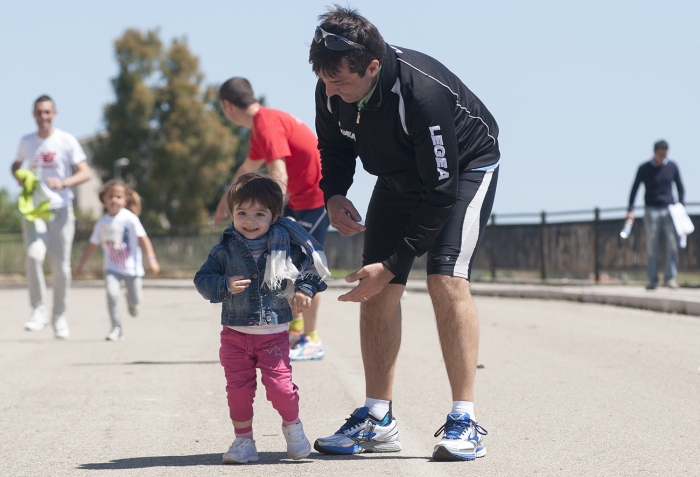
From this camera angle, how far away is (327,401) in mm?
6152

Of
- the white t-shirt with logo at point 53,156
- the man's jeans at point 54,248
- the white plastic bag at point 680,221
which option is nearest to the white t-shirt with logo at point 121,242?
the man's jeans at point 54,248

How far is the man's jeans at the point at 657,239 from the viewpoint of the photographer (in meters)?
15.6

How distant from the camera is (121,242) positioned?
35.7 feet

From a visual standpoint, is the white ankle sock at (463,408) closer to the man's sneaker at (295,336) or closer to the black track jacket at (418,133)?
the black track jacket at (418,133)

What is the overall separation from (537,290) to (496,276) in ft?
21.5

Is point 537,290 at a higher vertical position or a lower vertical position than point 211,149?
lower

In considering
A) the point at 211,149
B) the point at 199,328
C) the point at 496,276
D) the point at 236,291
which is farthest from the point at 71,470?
the point at 211,149

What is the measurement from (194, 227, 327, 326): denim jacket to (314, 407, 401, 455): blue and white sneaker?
58 centimetres

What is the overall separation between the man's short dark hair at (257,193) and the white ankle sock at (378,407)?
957mm

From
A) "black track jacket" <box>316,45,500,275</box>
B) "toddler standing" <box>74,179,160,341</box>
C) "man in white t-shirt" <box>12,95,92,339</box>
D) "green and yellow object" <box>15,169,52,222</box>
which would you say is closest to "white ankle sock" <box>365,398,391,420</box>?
"black track jacket" <box>316,45,500,275</box>

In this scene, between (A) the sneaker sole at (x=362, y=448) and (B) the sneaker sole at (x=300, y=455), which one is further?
(A) the sneaker sole at (x=362, y=448)

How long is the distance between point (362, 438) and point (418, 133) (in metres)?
1.39

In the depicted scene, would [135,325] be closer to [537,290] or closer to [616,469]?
[537,290]

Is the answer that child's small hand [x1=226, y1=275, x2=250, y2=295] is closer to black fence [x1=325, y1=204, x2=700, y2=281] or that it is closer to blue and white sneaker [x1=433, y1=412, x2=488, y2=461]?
blue and white sneaker [x1=433, y1=412, x2=488, y2=461]
